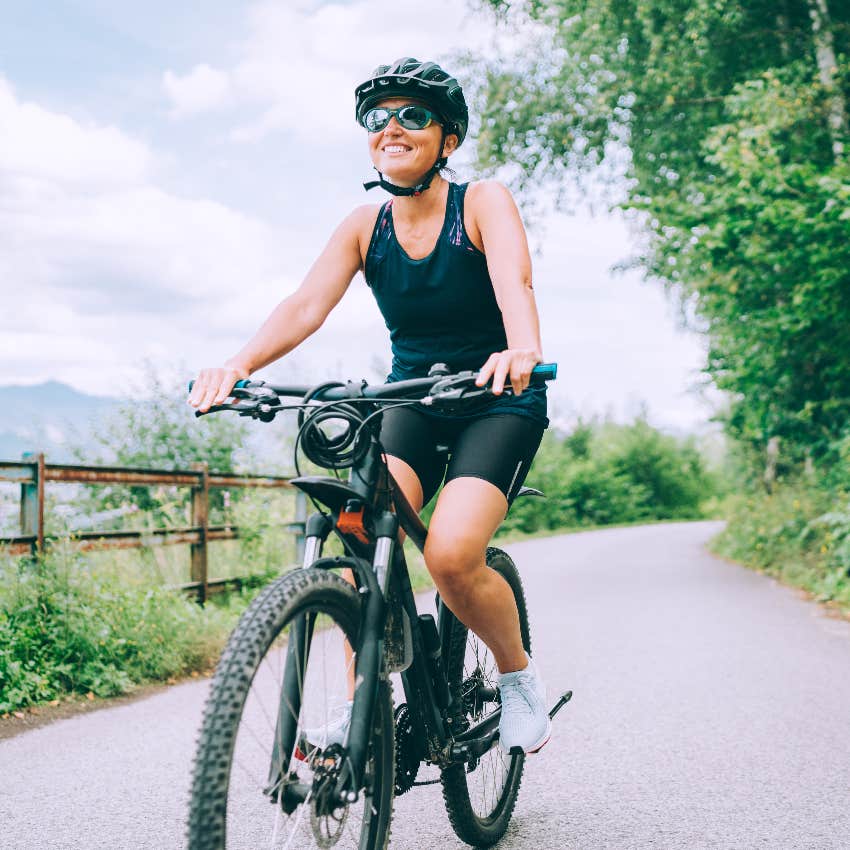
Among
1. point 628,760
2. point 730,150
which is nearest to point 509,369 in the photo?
point 628,760

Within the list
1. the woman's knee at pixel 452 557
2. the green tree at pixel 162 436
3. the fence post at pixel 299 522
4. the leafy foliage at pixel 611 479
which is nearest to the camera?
the woman's knee at pixel 452 557

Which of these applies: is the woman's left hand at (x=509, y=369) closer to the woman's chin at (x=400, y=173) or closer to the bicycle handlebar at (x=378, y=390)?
the bicycle handlebar at (x=378, y=390)

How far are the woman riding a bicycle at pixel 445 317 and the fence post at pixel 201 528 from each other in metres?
5.85

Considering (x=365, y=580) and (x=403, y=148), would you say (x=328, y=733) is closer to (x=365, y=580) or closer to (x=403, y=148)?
(x=365, y=580)

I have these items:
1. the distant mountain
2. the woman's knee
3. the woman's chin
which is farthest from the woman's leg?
the distant mountain

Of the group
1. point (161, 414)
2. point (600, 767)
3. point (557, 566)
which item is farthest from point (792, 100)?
point (600, 767)

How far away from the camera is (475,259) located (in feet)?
10.1

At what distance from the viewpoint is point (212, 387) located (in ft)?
8.67

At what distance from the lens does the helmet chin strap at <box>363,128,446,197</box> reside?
309cm

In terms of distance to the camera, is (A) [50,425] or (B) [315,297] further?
(A) [50,425]

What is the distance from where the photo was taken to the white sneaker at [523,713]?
3.08 metres

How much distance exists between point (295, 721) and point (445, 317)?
1.37 meters

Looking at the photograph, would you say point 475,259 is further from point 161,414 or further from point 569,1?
point 569,1

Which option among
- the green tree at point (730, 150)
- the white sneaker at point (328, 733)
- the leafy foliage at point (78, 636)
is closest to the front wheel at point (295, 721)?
the white sneaker at point (328, 733)
